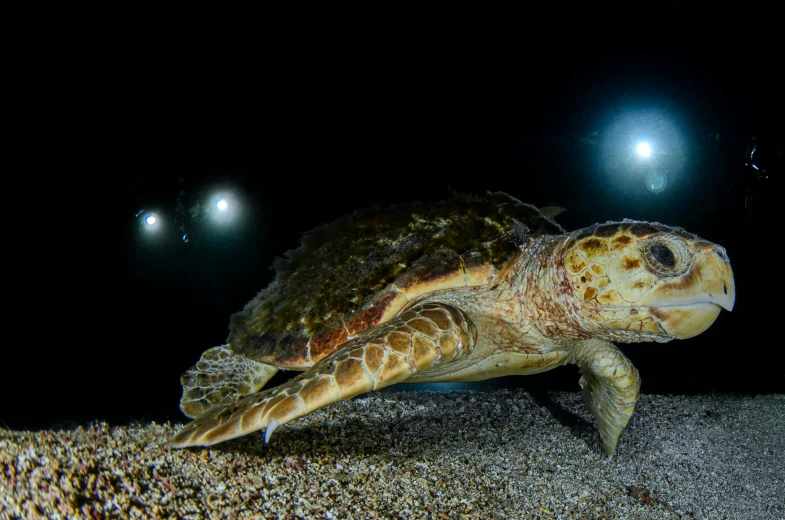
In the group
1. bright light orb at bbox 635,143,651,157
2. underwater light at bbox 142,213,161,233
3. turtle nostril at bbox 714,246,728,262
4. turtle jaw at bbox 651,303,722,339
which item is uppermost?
underwater light at bbox 142,213,161,233

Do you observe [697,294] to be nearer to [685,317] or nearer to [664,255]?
[685,317]

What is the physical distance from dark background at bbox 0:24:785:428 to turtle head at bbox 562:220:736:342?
3450 mm

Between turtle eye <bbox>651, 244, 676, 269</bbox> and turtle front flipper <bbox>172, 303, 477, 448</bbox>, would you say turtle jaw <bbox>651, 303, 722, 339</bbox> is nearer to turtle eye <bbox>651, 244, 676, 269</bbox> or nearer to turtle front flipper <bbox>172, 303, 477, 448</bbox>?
turtle eye <bbox>651, 244, 676, 269</bbox>

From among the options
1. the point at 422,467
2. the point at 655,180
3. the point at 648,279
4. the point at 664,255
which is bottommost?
the point at 655,180

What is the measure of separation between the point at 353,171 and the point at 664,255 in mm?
5059

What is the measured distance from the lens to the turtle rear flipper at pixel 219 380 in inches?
112

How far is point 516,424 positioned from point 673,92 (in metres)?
6.76

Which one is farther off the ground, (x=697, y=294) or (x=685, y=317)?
(x=697, y=294)

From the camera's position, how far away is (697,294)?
1.84 m

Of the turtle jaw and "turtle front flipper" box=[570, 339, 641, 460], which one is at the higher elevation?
the turtle jaw

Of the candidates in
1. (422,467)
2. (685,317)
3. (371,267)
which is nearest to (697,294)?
(685,317)

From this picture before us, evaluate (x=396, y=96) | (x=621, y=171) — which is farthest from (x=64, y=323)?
(x=621, y=171)

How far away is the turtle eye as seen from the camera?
1.90 meters

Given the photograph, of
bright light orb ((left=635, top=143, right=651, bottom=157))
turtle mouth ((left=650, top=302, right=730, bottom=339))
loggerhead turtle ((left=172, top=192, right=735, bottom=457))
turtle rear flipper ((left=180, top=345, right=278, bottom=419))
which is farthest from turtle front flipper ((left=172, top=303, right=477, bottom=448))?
bright light orb ((left=635, top=143, right=651, bottom=157))
